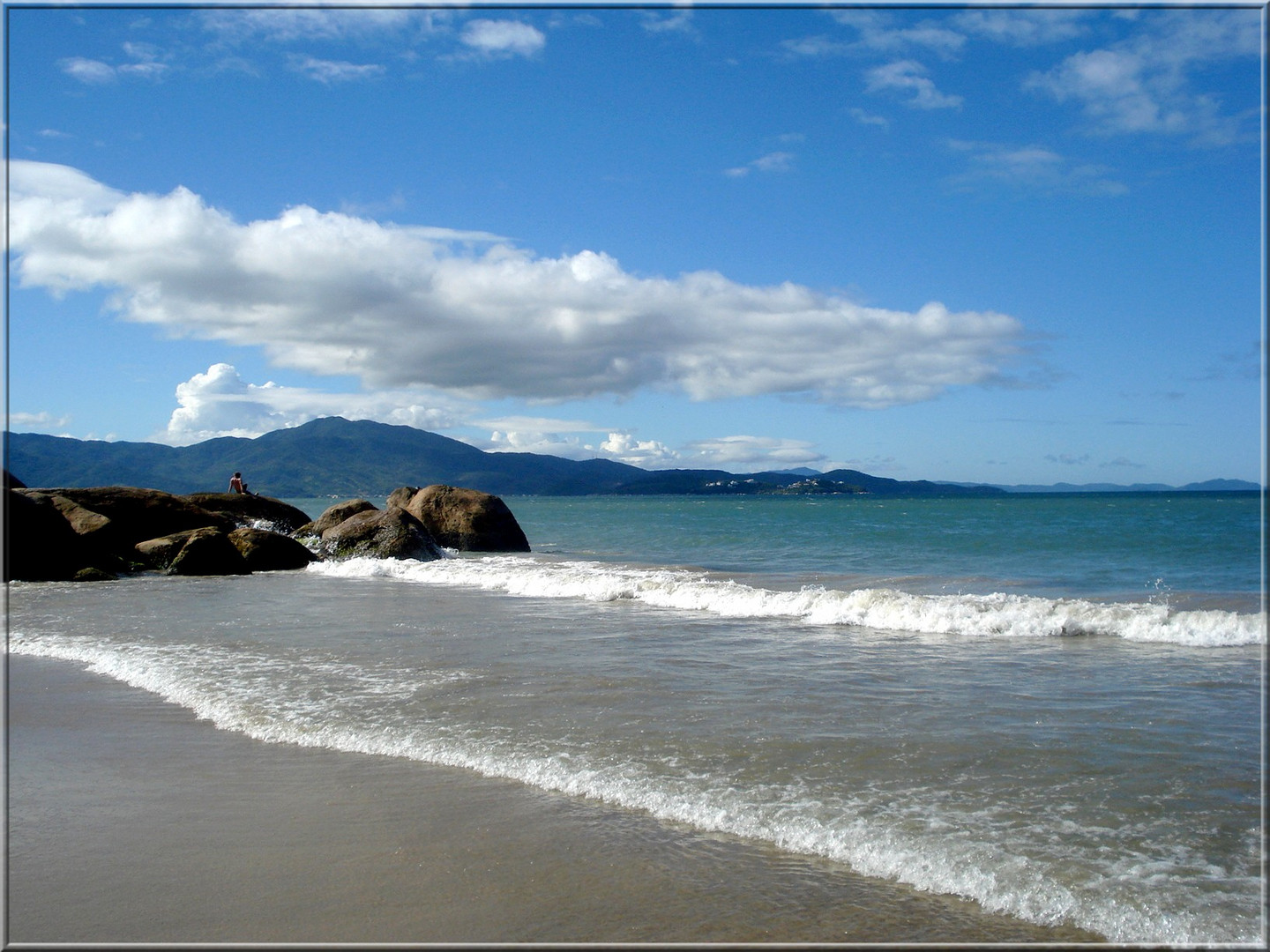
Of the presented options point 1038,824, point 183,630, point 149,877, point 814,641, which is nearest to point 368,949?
point 149,877

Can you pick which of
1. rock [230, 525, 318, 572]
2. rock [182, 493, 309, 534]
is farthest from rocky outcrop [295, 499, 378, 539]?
rock [230, 525, 318, 572]

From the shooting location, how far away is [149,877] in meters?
4.53

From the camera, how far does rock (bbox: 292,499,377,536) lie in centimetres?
2845

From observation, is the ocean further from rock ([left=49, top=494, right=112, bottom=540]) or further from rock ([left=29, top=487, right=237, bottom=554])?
rock ([left=29, top=487, right=237, bottom=554])

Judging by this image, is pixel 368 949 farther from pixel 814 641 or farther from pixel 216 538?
pixel 216 538

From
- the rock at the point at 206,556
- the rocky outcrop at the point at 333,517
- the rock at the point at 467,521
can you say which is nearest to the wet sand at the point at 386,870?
the rock at the point at 206,556

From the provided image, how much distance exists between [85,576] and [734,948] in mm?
21088

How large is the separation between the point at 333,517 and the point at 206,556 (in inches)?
275

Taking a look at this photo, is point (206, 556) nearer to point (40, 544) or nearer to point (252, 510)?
point (40, 544)

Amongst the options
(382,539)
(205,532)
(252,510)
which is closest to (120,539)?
(205,532)

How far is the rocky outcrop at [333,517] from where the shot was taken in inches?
1120

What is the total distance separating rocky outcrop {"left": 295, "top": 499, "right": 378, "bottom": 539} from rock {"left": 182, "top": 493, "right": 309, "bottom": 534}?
129cm

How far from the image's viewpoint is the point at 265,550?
23172 mm

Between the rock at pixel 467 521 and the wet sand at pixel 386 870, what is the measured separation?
23376mm
